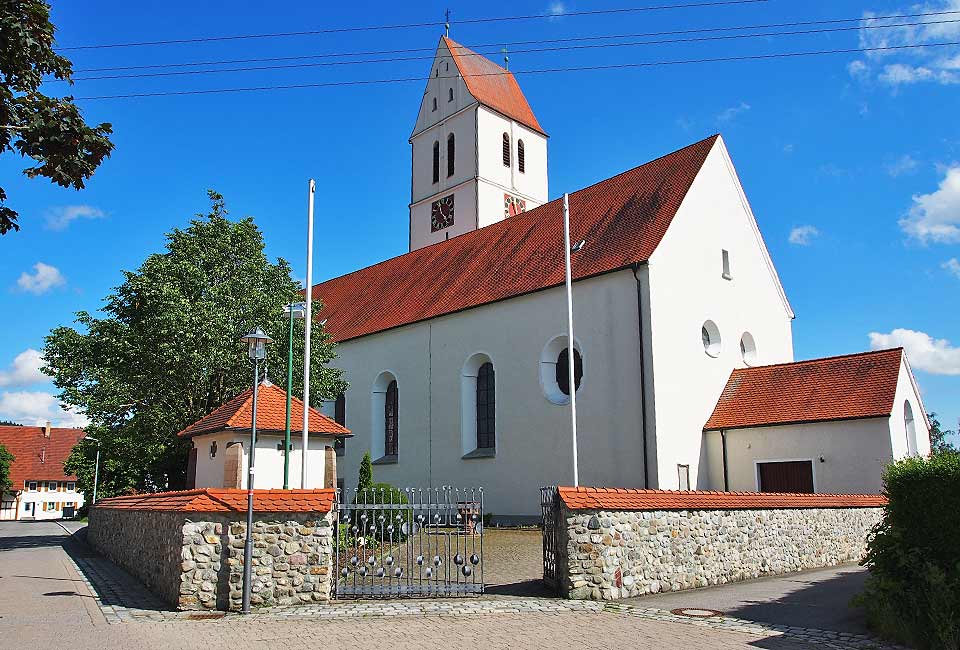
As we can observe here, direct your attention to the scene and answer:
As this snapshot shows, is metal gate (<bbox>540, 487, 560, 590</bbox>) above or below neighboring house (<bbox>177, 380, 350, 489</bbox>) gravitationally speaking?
below

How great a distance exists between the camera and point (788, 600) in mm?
12438

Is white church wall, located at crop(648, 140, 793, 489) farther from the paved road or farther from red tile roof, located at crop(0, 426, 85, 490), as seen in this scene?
red tile roof, located at crop(0, 426, 85, 490)

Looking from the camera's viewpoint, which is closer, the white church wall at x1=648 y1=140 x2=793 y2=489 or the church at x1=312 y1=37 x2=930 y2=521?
the church at x1=312 y1=37 x2=930 y2=521

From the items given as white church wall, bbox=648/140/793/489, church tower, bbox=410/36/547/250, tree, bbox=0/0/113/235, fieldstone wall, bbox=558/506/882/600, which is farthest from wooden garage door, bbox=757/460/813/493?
church tower, bbox=410/36/547/250

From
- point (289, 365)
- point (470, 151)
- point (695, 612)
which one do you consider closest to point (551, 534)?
point (695, 612)

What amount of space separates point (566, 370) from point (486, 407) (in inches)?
152

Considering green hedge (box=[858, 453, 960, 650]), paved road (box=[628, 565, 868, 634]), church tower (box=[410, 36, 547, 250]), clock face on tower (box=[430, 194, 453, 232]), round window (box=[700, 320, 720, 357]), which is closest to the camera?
green hedge (box=[858, 453, 960, 650])

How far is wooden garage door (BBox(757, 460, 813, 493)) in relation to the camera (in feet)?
72.0

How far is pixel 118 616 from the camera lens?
36.8ft

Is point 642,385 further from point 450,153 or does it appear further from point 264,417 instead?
point 450,153

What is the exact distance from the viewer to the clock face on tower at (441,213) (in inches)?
1642

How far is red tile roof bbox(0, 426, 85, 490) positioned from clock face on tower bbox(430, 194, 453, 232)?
45251mm

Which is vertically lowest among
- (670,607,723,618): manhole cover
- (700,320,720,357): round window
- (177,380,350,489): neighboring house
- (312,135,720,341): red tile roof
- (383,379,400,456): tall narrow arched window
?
(670,607,723,618): manhole cover

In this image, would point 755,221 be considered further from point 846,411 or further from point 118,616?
point 118,616
